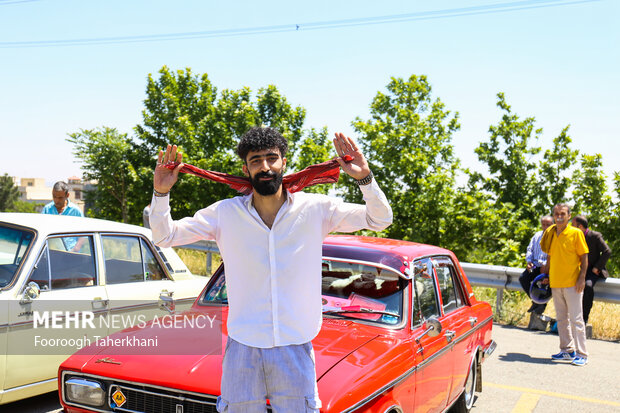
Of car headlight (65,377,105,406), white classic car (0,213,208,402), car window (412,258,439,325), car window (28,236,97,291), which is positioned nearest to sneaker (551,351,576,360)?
car window (412,258,439,325)

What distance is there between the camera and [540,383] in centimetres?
642

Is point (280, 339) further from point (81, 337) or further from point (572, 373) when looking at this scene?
point (572, 373)

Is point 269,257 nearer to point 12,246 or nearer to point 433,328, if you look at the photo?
point 433,328

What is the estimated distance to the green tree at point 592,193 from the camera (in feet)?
76.7

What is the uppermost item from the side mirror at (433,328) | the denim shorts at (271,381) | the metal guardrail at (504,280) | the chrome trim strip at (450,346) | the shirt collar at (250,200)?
the shirt collar at (250,200)

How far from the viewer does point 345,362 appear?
3332mm

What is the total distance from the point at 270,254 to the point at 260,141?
1.72 feet

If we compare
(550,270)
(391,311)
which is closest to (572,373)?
(550,270)

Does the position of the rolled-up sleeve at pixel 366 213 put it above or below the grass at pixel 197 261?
above

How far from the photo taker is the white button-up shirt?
263 cm

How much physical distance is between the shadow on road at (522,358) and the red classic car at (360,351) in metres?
2.12

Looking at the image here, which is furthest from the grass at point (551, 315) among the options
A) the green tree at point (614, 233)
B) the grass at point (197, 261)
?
the green tree at point (614, 233)

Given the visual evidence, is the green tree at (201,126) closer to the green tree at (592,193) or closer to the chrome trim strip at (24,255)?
the green tree at (592,193)

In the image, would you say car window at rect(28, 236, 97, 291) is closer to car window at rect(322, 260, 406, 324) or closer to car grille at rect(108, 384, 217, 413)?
car grille at rect(108, 384, 217, 413)
